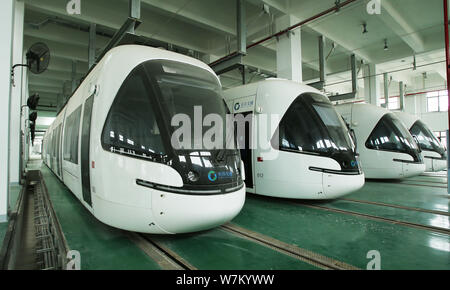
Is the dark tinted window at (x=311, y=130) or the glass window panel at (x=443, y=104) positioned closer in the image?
the dark tinted window at (x=311, y=130)

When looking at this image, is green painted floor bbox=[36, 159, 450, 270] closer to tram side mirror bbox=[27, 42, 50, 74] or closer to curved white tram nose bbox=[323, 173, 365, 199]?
curved white tram nose bbox=[323, 173, 365, 199]

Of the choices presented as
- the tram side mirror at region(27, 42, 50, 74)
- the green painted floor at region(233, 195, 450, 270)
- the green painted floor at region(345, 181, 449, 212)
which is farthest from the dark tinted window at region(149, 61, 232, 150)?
the green painted floor at region(345, 181, 449, 212)

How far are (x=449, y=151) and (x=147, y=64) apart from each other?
20.9ft

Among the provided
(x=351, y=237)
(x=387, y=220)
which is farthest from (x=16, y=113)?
(x=387, y=220)

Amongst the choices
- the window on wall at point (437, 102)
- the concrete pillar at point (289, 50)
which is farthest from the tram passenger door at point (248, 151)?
the window on wall at point (437, 102)

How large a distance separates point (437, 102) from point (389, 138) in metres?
18.5

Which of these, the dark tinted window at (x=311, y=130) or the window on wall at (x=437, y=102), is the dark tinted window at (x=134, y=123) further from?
the window on wall at (x=437, y=102)

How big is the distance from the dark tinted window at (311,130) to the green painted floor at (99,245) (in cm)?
346

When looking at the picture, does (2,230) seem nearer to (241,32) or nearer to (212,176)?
(212,176)

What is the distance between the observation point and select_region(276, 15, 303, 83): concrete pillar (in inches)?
A: 339

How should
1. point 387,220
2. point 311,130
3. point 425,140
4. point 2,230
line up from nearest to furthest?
point 2,230 < point 387,220 < point 311,130 < point 425,140

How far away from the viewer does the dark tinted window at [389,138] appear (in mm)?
8016

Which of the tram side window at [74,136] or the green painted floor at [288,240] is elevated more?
the tram side window at [74,136]

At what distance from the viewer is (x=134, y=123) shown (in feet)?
9.81
